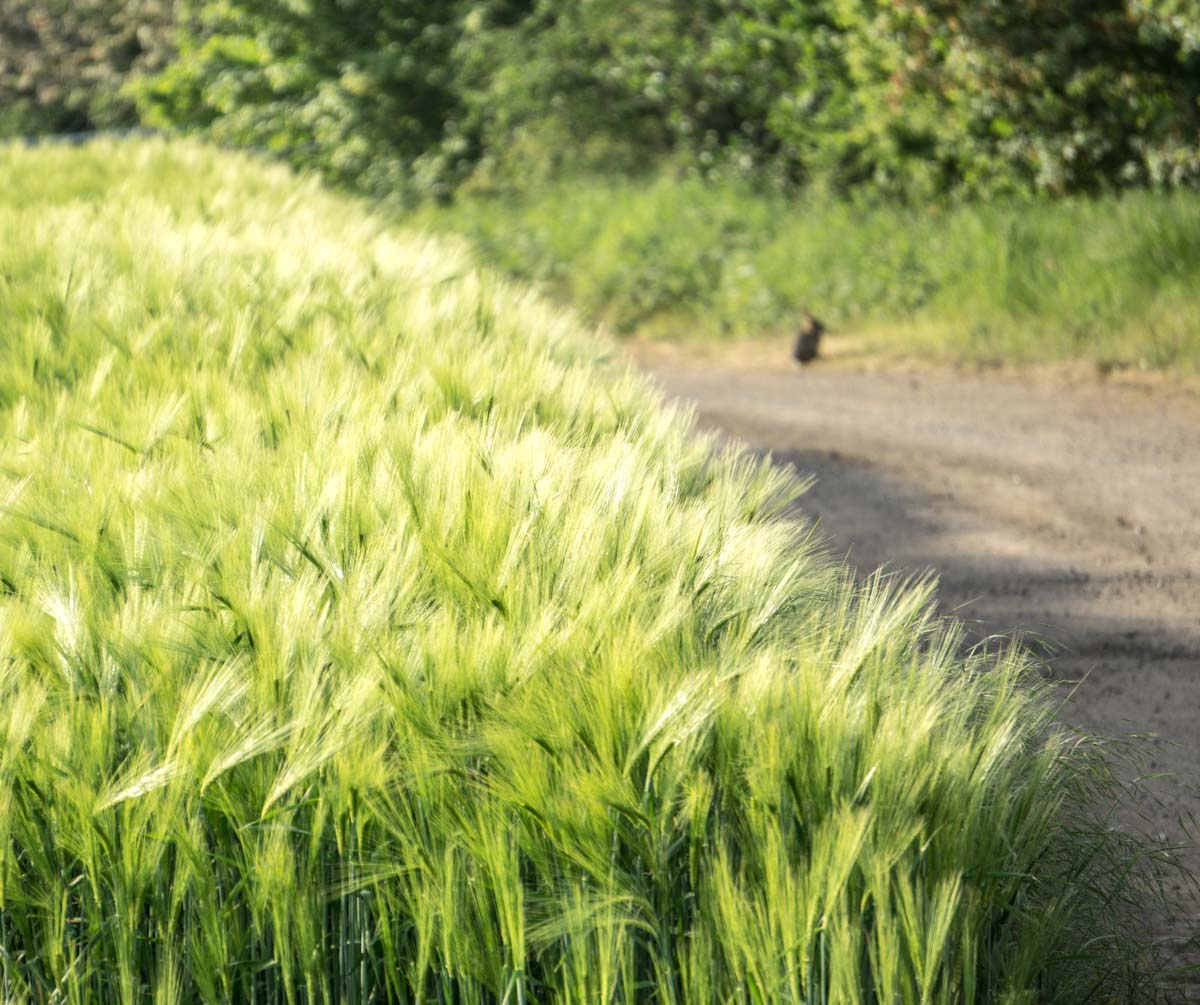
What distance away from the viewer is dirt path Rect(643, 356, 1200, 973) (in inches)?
135

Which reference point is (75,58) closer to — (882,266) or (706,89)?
(706,89)

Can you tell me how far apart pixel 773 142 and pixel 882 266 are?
4.06 metres

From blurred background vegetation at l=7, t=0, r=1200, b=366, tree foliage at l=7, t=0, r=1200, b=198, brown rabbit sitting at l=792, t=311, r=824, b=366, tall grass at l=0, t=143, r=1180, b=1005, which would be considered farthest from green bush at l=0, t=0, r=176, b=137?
tall grass at l=0, t=143, r=1180, b=1005

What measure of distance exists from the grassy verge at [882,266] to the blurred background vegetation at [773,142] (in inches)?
0.8

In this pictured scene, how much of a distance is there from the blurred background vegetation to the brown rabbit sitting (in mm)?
723

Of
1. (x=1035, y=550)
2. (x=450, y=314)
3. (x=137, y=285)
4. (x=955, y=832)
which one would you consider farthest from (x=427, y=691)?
(x=1035, y=550)

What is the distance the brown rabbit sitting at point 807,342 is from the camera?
8.70m

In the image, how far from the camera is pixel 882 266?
9570 mm

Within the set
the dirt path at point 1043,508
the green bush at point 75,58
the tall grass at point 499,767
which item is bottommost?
the green bush at point 75,58

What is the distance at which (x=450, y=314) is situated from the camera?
11.9 ft

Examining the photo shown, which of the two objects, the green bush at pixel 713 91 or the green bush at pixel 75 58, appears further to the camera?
the green bush at pixel 75 58

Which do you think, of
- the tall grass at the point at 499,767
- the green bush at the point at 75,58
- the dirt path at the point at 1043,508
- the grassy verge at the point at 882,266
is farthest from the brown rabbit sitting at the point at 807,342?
the green bush at the point at 75,58

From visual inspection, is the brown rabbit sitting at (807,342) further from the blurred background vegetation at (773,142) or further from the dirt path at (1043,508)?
the blurred background vegetation at (773,142)

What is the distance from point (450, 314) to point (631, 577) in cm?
209
